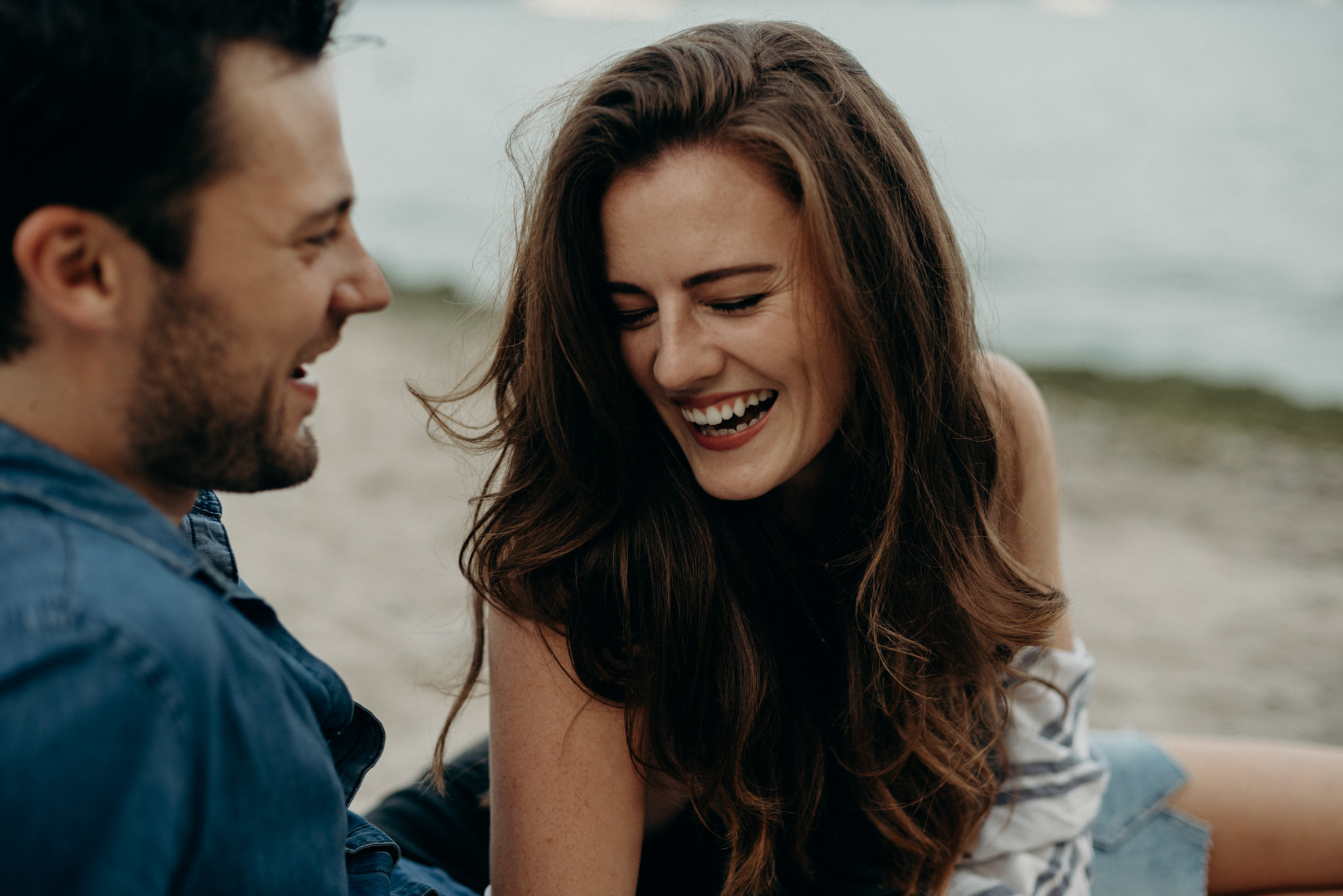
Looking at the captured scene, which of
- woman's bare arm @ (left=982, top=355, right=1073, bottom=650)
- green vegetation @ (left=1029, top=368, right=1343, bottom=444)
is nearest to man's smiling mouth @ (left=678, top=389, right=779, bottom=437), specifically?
woman's bare arm @ (left=982, top=355, right=1073, bottom=650)

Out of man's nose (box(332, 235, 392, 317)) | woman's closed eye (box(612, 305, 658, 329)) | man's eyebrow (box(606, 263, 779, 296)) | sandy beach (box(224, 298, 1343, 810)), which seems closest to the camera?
man's nose (box(332, 235, 392, 317))

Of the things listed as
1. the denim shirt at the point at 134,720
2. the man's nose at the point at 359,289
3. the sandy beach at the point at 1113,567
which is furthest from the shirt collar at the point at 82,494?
the sandy beach at the point at 1113,567

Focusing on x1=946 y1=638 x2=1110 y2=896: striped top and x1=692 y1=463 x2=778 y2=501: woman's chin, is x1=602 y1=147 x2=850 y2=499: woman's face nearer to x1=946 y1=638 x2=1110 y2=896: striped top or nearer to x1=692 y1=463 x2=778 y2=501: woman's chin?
x1=692 y1=463 x2=778 y2=501: woman's chin

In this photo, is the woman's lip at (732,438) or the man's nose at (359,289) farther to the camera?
the woman's lip at (732,438)

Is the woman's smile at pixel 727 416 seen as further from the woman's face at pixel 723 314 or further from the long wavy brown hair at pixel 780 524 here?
the long wavy brown hair at pixel 780 524

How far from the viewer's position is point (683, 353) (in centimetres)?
178

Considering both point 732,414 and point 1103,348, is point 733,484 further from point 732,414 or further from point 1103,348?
point 1103,348

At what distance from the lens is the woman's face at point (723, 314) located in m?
1.76

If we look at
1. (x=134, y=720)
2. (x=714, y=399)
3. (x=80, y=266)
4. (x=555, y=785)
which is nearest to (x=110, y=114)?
(x=80, y=266)

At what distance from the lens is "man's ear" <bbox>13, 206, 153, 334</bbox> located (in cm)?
110

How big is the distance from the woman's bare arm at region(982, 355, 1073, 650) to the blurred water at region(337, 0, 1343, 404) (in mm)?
223

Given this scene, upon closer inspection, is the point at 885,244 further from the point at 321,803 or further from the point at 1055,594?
the point at 321,803

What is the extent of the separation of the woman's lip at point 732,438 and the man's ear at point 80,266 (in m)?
1.06

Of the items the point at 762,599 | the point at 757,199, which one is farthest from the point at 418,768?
the point at 757,199
